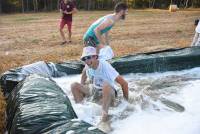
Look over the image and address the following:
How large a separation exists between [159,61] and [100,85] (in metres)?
2.46

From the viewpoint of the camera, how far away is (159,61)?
24.7 feet

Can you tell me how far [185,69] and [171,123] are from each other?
2903mm

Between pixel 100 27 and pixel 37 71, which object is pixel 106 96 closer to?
pixel 100 27

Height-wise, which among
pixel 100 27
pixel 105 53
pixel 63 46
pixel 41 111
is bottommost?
pixel 63 46

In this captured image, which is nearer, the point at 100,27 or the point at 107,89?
the point at 107,89

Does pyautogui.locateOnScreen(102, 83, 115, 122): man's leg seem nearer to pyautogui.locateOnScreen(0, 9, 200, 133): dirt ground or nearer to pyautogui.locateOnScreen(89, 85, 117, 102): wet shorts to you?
pyautogui.locateOnScreen(89, 85, 117, 102): wet shorts

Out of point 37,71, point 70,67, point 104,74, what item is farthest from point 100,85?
point 70,67

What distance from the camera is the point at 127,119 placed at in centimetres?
522

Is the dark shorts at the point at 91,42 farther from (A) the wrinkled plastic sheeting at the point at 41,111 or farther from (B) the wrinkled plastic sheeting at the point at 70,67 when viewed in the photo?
(A) the wrinkled plastic sheeting at the point at 41,111

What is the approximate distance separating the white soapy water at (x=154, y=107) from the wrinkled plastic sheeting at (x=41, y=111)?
84 cm

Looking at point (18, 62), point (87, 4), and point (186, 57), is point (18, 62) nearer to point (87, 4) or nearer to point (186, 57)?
point (186, 57)

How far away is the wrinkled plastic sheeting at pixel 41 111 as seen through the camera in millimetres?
3480

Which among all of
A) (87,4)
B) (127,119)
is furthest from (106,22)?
(87,4)

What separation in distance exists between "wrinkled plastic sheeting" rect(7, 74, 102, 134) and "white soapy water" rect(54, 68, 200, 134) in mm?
837
